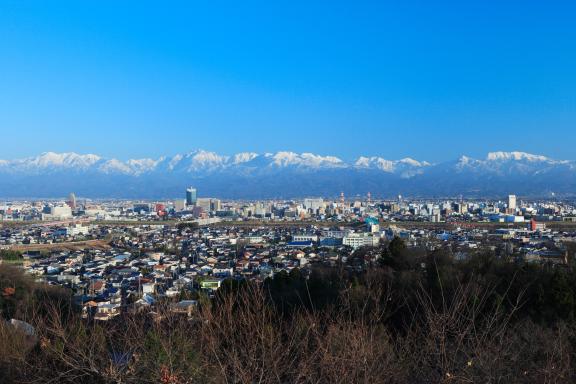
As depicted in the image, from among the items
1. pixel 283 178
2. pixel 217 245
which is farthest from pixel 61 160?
pixel 217 245

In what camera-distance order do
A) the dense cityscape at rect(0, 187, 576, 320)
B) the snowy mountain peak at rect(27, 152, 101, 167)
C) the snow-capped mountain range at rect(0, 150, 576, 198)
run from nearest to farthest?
1. the dense cityscape at rect(0, 187, 576, 320)
2. the snow-capped mountain range at rect(0, 150, 576, 198)
3. the snowy mountain peak at rect(27, 152, 101, 167)

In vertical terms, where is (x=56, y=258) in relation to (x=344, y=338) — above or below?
below

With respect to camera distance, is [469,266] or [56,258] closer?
[469,266]

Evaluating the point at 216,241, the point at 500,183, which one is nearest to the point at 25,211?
the point at 216,241

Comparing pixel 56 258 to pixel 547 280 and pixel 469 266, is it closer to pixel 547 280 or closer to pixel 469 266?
pixel 469 266

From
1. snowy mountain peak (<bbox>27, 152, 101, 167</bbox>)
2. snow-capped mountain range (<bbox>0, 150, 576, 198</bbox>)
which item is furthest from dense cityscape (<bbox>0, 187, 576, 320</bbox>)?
snowy mountain peak (<bbox>27, 152, 101, 167</bbox>)

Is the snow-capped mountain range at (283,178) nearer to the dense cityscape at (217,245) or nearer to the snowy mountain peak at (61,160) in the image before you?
the snowy mountain peak at (61,160)

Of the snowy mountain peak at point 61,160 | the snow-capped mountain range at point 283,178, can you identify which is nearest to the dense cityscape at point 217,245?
the snow-capped mountain range at point 283,178

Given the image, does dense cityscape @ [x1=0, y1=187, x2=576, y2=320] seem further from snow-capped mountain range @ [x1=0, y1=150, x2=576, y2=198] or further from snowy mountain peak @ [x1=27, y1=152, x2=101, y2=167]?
snowy mountain peak @ [x1=27, y1=152, x2=101, y2=167]

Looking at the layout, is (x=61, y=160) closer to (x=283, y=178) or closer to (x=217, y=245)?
(x=283, y=178)
